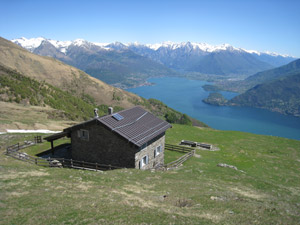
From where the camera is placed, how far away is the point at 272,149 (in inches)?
1971

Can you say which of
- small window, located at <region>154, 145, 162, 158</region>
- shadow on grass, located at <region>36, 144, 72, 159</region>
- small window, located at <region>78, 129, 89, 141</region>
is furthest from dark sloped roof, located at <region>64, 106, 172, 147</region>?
shadow on grass, located at <region>36, 144, 72, 159</region>

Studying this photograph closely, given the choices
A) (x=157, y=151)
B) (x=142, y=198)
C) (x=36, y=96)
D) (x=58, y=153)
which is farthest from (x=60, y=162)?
(x=36, y=96)

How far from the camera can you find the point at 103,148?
29.2 m

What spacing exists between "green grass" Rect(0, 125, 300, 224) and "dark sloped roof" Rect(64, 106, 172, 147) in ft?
14.2

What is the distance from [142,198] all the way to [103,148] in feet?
44.3

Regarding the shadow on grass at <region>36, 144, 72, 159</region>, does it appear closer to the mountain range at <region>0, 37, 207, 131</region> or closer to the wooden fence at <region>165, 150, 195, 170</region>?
the wooden fence at <region>165, 150, 195, 170</region>

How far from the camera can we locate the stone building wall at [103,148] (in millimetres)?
27719

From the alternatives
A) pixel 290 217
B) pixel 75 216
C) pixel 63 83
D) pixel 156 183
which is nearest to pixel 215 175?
pixel 156 183

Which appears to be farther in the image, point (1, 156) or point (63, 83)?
point (63, 83)

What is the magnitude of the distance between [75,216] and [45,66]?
206 m

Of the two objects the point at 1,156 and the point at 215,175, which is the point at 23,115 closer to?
the point at 1,156

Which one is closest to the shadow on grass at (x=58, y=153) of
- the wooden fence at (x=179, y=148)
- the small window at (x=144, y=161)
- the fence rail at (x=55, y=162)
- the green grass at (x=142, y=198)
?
the fence rail at (x=55, y=162)

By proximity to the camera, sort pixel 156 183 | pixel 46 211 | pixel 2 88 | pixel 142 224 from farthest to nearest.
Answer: pixel 2 88 → pixel 156 183 → pixel 46 211 → pixel 142 224

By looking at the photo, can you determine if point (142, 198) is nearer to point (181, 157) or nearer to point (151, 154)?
point (151, 154)
